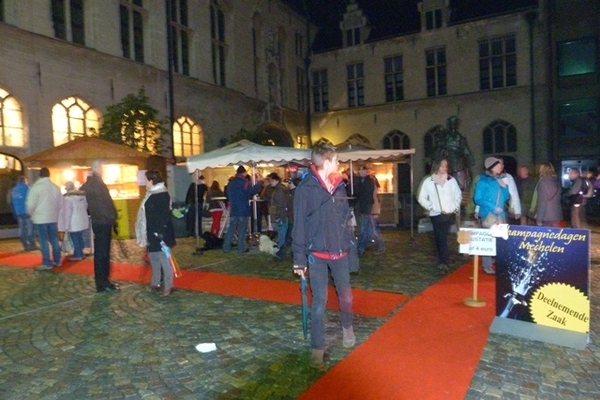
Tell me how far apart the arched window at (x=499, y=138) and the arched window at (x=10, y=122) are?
2065 centimetres

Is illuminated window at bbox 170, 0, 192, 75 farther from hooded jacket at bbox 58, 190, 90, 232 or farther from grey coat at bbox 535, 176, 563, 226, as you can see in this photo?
grey coat at bbox 535, 176, 563, 226

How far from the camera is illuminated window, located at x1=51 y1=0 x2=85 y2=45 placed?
14.6 meters

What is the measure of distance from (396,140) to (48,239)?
2042 cm

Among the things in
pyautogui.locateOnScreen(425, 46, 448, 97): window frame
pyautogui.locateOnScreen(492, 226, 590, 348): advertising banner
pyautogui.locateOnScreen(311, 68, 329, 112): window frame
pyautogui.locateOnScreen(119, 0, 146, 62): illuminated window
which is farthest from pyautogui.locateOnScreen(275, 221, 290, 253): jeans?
pyautogui.locateOnScreen(311, 68, 329, 112): window frame

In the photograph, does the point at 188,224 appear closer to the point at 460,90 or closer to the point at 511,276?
the point at 511,276

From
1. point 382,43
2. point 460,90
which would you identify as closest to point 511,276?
point 460,90

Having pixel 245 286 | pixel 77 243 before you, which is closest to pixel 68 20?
pixel 77 243

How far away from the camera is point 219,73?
2162 centimetres

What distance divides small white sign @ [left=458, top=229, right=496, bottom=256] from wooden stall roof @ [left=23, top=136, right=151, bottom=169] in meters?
9.14

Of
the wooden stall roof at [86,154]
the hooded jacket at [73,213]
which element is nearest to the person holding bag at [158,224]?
the hooded jacket at [73,213]

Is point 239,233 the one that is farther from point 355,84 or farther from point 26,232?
point 355,84

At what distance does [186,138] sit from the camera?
19500 millimetres

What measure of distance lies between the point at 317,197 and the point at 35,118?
13019 mm

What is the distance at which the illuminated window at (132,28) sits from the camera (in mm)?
16875
